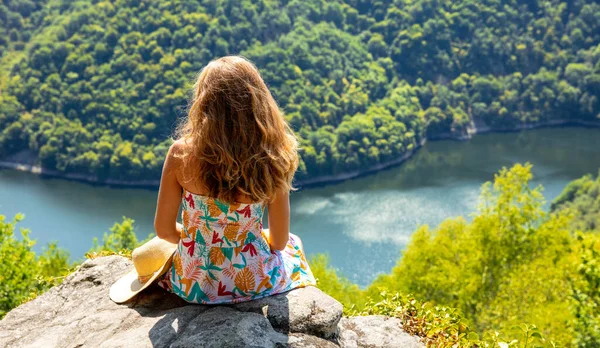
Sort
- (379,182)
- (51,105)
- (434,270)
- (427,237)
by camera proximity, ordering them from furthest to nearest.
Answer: (51,105), (379,182), (427,237), (434,270)

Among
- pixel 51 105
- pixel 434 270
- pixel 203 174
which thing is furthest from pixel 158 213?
pixel 51 105

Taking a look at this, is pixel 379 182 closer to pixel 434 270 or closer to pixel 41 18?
pixel 434 270

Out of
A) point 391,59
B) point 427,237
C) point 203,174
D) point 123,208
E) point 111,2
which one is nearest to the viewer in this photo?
point 203,174

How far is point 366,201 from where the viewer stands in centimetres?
5375

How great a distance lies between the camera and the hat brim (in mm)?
4496

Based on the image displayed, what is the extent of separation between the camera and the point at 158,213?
4.26 m

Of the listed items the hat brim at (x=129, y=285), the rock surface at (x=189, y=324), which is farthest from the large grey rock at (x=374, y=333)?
the hat brim at (x=129, y=285)

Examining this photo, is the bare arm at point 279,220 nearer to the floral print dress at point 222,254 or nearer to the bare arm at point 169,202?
the floral print dress at point 222,254

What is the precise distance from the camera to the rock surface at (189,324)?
12.7ft

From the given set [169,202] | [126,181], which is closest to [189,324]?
[169,202]

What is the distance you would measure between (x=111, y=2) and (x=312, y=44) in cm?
2629

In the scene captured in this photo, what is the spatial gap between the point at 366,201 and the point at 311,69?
29.5 meters

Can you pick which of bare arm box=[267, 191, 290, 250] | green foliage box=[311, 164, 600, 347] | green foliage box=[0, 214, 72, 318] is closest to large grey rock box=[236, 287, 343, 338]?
bare arm box=[267, 191, 290, 250]

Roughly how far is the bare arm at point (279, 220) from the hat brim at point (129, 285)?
2.58ft
